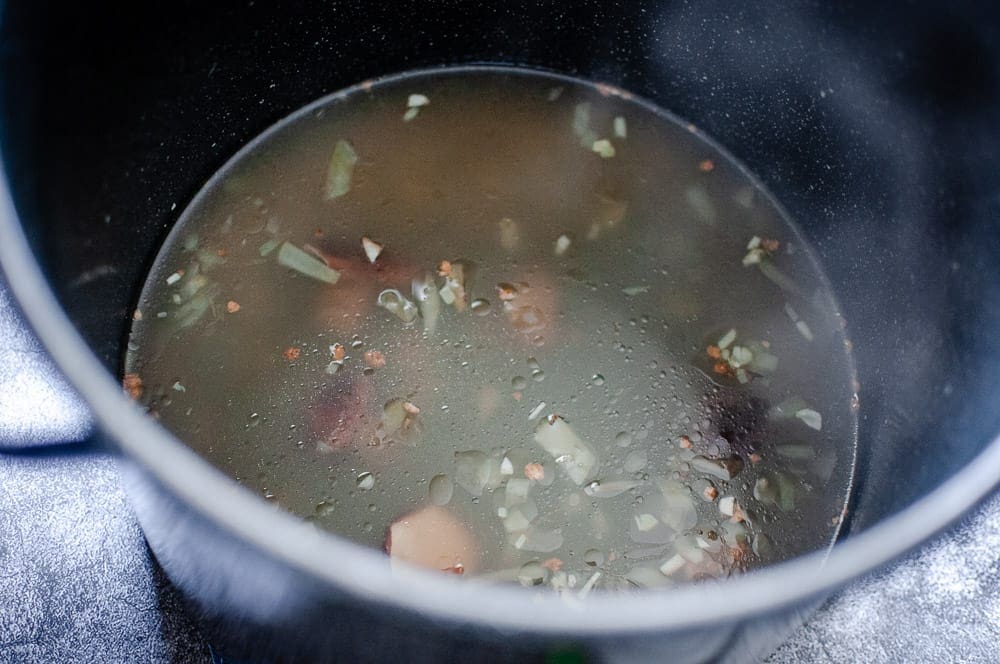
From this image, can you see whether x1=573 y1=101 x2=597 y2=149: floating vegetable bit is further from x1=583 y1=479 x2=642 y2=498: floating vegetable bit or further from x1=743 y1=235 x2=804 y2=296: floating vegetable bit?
x1=583 y1=479 x2=642 y2=498: floating vegetable bit

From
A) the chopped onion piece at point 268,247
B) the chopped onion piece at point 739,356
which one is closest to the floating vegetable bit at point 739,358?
the chopped onion piece at point 739,356

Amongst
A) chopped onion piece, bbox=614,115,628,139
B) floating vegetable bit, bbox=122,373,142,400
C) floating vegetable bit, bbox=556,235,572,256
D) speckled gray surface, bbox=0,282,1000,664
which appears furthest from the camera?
chopped onion piece, bbox=614,115,628,139

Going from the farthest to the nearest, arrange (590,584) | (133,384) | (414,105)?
(414,105) → (133,384) → (590,584)

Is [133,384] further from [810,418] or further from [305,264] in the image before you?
[810,418]

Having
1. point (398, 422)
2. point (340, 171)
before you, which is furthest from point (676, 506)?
point (340, 171)

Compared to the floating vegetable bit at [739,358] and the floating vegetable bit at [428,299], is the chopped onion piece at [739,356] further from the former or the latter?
the floating vegetable bit at [428,299]

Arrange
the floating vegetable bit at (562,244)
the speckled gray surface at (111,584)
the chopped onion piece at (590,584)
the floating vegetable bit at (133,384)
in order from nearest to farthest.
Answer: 1. the speckled gray surface at (111,584)
2. the chopped onion piece at (590,584)
3. the floating vegetable bit at (133,384)
4. the floating vegetable bit at (562,244)

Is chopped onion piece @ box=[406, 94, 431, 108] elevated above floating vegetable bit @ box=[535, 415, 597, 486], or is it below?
above

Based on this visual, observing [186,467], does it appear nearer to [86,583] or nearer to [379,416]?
[86,583]

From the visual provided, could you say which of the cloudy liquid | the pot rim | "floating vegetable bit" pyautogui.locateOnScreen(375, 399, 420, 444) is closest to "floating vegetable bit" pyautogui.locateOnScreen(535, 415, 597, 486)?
the cloudy liquid
